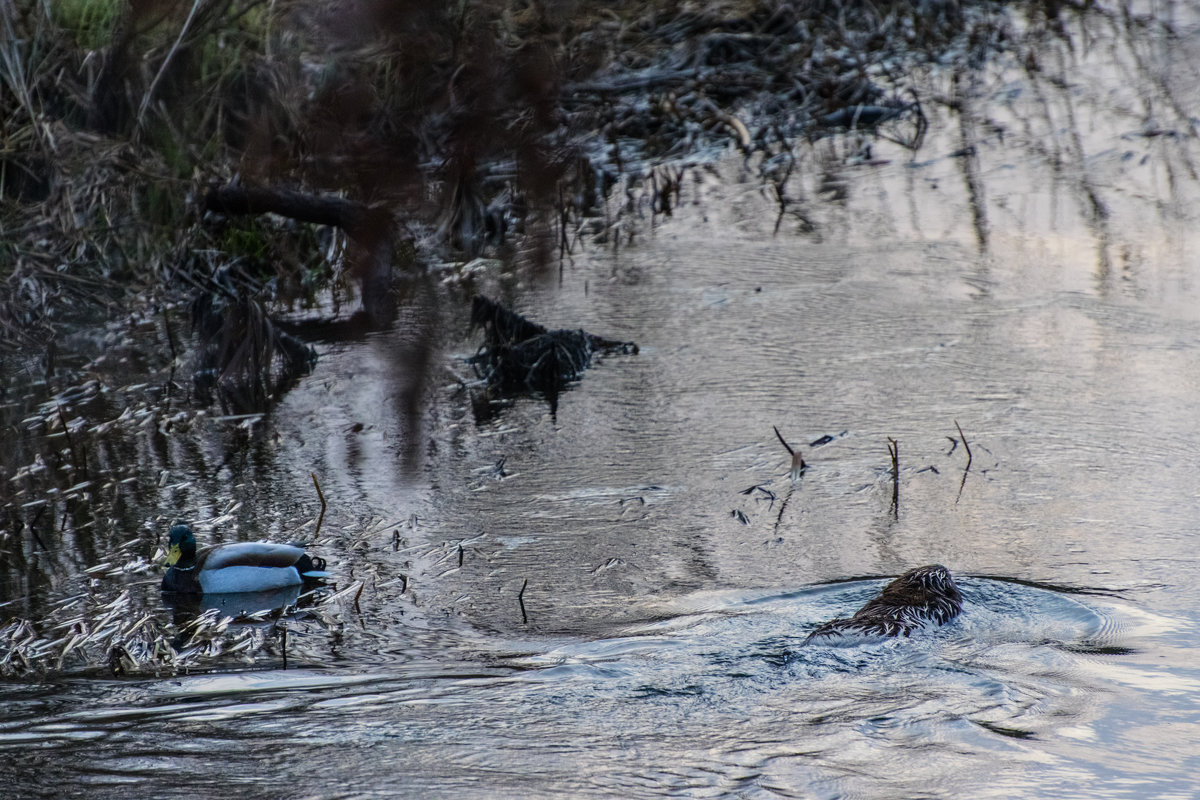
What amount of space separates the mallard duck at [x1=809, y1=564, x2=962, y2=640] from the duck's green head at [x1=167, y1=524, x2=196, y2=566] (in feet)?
9.26

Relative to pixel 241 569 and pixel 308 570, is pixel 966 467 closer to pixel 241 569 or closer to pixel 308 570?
pixel 308 570

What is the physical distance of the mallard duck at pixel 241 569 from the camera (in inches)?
245

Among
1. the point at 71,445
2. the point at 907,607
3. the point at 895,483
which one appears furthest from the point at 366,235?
the point at 71,445

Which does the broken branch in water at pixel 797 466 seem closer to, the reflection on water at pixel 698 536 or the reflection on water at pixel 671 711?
the reflection on water at pixel 698 536

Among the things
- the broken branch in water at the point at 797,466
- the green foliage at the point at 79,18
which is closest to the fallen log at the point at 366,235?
the green foliage at the point at 79,18

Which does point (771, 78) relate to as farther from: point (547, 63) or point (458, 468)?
point (547, 63)

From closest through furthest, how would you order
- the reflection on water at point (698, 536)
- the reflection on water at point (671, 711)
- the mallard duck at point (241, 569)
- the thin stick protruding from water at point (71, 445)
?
the reflection on water at point (671, 711), the reflection on water at point (698, 536), the mallard duck at point (241, 569), the thin stick protruding from water at point (71, 445)

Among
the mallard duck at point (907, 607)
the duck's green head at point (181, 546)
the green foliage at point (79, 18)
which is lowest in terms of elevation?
the mallard duck at point (907, 607)

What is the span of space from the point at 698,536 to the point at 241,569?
6.81 feet

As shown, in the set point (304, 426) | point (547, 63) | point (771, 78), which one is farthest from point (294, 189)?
point (771, 78)

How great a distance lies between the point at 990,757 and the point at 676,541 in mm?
2228

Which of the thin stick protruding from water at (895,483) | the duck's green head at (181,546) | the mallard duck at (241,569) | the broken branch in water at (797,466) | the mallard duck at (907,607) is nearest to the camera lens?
the mallard duck at (907,607)

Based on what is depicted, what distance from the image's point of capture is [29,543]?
22.7 ft

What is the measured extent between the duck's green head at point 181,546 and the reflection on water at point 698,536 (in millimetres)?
181
